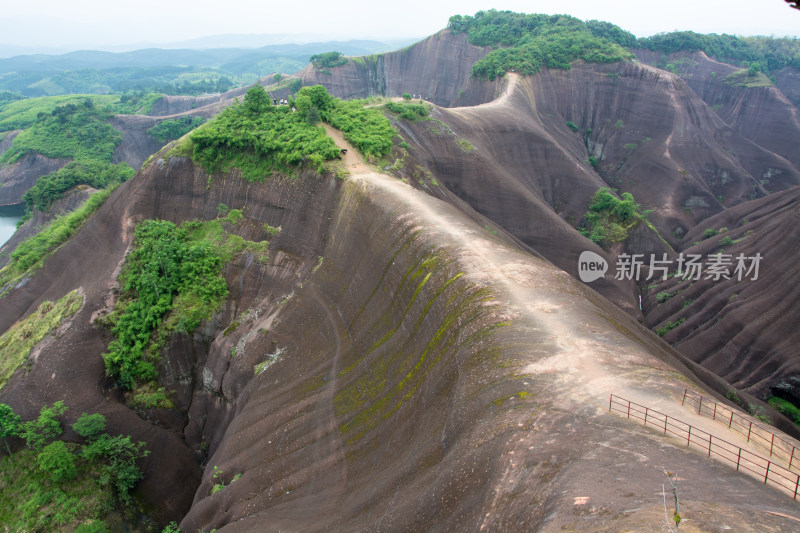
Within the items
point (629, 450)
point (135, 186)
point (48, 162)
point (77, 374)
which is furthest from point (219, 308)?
point (48, 162)

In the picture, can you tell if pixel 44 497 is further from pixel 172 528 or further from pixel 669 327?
pixel 669 327

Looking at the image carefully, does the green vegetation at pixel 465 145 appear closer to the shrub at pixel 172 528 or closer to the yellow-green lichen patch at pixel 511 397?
the yellow-green lichen patch at pixel 511 397

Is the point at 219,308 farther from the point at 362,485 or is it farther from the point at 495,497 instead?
the point at 495,497

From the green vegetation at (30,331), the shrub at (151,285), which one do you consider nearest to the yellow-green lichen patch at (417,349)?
the shrub at (151,285)

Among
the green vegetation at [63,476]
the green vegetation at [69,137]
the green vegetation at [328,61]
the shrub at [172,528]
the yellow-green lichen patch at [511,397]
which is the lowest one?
the shrub at [172,528]

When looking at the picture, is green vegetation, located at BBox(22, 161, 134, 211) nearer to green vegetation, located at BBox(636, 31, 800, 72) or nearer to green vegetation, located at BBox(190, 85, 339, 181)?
green vegetation, located at BBox(190, 85, 339, 181)

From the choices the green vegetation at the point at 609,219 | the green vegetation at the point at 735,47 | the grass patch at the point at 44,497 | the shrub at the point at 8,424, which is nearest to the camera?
the grass patch at the point at 44,497

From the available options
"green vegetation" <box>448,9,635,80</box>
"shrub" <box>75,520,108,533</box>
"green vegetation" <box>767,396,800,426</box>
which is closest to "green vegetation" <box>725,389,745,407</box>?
"green vegetation" <box>767,396,800,426</box>
